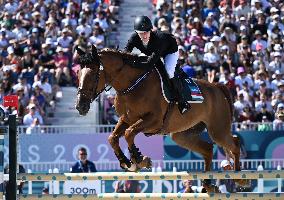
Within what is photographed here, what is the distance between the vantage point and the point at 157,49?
11203 mm

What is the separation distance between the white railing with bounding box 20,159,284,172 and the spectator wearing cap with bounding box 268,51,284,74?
373 cm

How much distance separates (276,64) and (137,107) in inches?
387

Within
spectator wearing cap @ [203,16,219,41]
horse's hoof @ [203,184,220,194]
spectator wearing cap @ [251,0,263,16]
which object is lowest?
horse's hoof @ [203,184,220,194]

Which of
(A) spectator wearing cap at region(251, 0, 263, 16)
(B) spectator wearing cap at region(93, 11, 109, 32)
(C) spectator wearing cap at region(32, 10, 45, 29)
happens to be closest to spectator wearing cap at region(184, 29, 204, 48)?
(A) spectator wearing cap at region(251, 0, 263, 16)

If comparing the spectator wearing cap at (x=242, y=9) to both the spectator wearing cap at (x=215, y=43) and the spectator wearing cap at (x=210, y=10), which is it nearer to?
the spectator wearing cap at (x=210, y=10)

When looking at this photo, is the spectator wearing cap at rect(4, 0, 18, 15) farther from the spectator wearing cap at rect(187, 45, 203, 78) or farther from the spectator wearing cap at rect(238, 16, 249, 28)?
the spectator wearing cap at rect(238, 16, 249, 28)

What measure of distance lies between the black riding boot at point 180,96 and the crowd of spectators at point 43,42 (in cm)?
754

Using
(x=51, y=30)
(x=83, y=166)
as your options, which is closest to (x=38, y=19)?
(x=51, y=30)

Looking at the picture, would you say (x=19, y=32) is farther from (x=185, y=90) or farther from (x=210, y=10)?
(x=185, y=90)

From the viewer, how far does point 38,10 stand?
23.3 metres

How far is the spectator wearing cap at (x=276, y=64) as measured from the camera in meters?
20.3

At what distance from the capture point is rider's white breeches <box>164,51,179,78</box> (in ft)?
37.2

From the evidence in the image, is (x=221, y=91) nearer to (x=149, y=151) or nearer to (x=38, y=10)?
(x=149, y=151)

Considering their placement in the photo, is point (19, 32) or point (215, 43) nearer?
point (215, 43)
